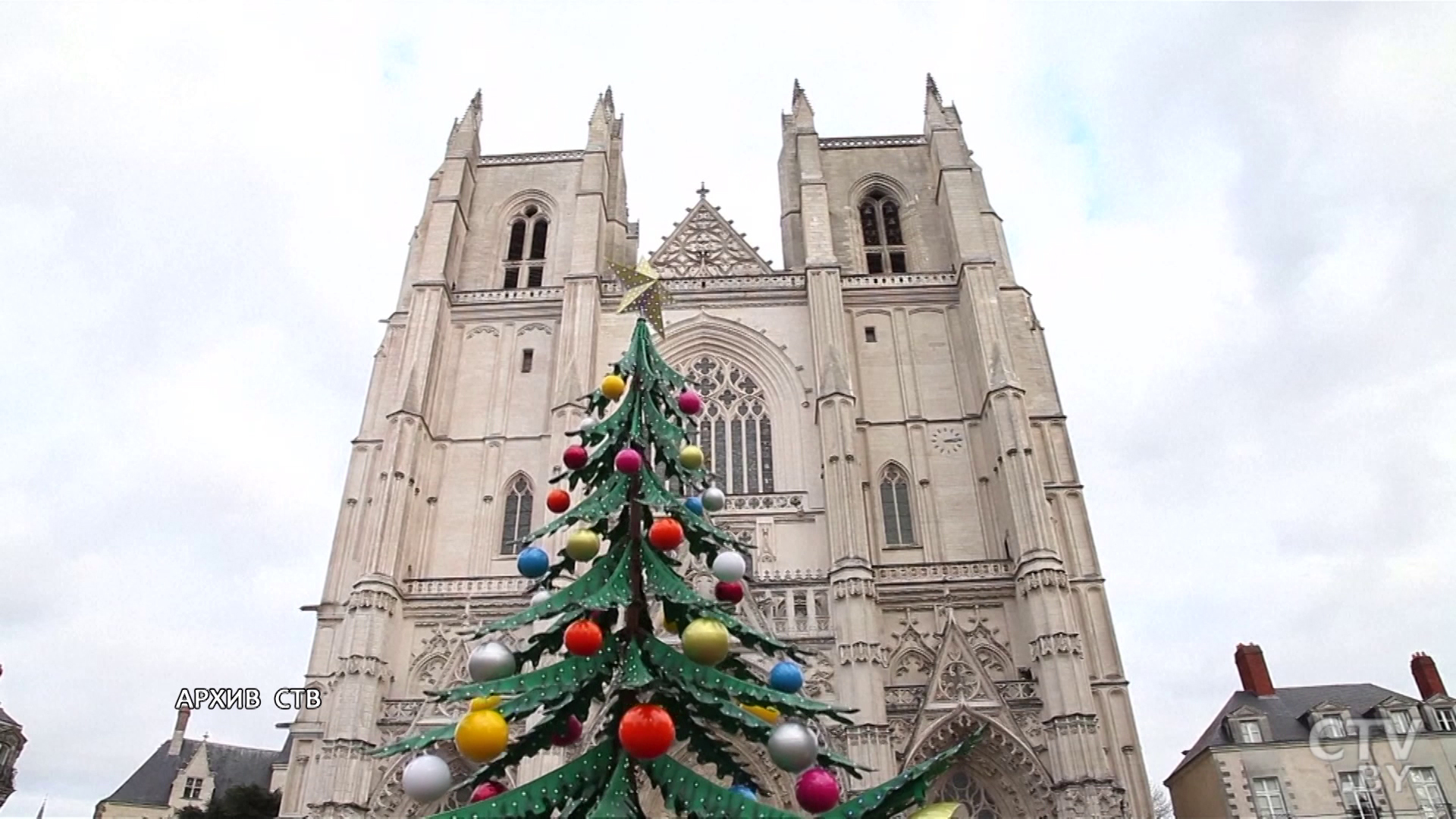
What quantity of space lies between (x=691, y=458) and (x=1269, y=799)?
21533 mm

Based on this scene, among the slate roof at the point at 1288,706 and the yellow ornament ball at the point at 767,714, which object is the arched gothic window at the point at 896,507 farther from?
the yellow ornament ball at the point at 767,714

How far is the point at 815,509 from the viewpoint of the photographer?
21.0 m

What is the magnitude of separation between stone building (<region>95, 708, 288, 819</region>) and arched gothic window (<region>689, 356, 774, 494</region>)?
20.2 meters

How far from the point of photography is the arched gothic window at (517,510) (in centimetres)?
2158

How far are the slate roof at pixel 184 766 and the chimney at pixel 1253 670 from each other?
3242 cm

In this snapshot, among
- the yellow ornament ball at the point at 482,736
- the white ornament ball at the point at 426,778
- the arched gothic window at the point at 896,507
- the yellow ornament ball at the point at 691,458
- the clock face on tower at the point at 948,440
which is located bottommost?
the white ornament ball at the point at 426,778

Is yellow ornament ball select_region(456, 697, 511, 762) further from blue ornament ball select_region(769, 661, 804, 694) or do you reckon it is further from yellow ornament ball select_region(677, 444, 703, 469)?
yellow ornament ball select_region(677, 444, 703, 469)

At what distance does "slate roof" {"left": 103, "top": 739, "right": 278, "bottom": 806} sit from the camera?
3272 cm

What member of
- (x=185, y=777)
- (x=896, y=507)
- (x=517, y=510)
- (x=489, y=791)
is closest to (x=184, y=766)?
(x=185, y=777)

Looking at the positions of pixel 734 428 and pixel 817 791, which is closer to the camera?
pixel 817 791

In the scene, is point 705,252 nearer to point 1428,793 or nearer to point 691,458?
point 691,458

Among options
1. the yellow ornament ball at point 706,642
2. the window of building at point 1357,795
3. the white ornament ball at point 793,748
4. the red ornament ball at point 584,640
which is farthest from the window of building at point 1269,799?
the red ornament ball at point 584,640

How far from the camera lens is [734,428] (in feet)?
75.6

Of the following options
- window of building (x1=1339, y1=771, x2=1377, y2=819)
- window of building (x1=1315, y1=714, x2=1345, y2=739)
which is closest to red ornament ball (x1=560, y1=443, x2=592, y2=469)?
window of building (x1=1339, y1=771, x2=1377, y2=819)
